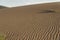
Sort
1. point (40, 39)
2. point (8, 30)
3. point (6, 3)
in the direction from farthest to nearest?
point (6, 3) < point (8, 30) < point (40, 39)

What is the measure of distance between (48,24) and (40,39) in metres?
0.12

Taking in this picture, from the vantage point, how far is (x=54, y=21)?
3.29ft

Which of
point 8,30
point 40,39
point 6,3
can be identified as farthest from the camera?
point 6,3

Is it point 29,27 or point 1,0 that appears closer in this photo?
point 29,27

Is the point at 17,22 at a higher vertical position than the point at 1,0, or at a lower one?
lower

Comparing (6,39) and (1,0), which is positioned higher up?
(1,0)

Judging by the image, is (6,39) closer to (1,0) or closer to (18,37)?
(18,37)

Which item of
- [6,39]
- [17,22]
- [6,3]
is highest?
[6,3]

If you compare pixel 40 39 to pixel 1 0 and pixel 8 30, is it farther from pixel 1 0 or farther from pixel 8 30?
pixel 1 0

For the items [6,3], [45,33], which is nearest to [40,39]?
[45,33]

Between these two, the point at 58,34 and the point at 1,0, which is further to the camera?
the point at 1,0

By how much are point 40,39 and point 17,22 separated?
0.24 metres

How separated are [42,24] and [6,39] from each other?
0.19 metres

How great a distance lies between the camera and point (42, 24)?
987mm
